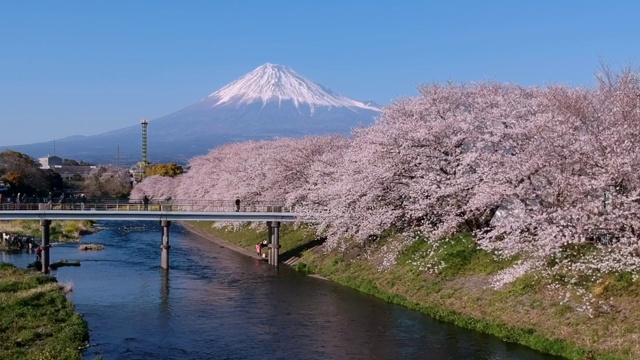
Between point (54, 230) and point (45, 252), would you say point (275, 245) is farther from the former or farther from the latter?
point (54, 230)

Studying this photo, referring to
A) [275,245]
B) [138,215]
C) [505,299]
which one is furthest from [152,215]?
[505,299]

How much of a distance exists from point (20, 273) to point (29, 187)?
52324 mm

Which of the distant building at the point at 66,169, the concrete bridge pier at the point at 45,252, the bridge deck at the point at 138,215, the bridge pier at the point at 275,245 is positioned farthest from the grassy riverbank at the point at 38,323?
the distant building at the point at 66,169

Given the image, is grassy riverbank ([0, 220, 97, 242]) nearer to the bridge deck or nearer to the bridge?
the bridge

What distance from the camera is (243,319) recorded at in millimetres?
21625

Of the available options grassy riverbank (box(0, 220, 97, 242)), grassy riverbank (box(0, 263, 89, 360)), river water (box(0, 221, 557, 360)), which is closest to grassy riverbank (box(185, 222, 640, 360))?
river water (box(0, 221, 557, 360))

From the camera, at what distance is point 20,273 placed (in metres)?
28.1

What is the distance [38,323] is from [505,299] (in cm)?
1429

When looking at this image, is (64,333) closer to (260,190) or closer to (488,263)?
(488,263)

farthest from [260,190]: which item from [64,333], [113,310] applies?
[64,333]

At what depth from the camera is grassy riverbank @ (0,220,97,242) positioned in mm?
43844

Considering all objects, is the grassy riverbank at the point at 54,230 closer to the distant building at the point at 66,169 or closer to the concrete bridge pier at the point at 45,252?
the concrete bridge pier at the point at 45,252

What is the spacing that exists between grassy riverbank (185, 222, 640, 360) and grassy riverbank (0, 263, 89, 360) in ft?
37.2

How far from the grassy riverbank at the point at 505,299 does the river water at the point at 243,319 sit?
0.70 meters
